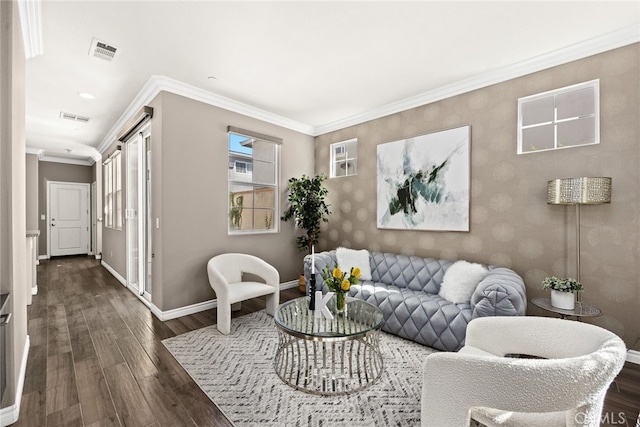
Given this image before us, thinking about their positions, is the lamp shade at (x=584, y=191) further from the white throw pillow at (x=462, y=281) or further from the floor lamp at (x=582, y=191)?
the white throw pillow at (x=462, y=281)

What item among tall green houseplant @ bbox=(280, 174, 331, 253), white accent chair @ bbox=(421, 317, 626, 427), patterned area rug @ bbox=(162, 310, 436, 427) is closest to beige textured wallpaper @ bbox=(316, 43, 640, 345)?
tall green houseplant @ bbox=(280, 174, 331, 253)

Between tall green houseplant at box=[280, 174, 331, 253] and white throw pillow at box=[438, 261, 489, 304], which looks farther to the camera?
tall green houseplant at box=[280, 174, 331, 253]

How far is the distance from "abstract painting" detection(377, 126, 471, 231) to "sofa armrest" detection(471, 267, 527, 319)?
1.00 m

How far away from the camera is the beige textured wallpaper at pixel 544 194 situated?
7.93 feet

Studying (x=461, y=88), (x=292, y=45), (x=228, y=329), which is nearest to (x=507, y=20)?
(x=461, y=88)

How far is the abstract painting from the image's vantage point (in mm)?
3377

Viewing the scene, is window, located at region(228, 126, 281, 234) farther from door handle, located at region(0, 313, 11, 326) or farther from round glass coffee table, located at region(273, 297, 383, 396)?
door handle, located at region(0, 313, 11, 326)

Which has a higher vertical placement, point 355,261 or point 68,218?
point 68,218

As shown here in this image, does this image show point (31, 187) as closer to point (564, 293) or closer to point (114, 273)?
point (114, 273)

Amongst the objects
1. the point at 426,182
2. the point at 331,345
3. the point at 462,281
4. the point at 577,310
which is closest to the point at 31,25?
the point at 331,345

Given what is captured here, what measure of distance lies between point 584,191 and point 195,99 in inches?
163

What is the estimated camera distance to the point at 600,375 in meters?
1.12

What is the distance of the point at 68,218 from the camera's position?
7945 mm

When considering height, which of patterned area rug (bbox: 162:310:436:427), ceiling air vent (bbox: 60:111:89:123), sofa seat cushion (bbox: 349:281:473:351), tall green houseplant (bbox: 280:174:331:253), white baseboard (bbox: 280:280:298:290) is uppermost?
ceiling air vent (bbox: 60:111:89:123)
